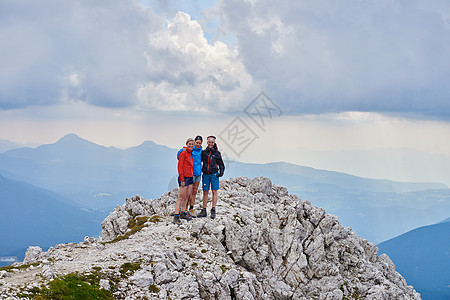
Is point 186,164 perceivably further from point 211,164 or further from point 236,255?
point 236,255

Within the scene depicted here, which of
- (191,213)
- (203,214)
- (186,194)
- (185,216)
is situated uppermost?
(186,194)

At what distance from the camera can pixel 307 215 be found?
37.7 m

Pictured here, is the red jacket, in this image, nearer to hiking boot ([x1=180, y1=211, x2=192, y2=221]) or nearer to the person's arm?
the person's arm

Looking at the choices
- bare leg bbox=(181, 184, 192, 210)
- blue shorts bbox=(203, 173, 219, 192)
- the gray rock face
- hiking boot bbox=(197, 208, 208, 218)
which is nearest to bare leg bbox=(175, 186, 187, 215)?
bare leg bbox=(181, 184, 192, 210)

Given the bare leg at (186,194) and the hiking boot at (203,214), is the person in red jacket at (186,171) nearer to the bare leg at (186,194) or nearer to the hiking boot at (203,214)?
the bare leg at (186,194)

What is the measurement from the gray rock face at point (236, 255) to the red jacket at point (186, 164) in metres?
4.61

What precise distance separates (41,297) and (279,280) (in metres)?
20.8

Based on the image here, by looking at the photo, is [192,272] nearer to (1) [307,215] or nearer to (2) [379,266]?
(1) [307,215]

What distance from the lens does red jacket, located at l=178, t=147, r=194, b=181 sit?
969 inches

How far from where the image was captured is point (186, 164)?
→ 81.8ft

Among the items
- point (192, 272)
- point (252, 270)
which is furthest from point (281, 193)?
point (192, 272)

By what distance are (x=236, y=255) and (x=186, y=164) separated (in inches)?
342

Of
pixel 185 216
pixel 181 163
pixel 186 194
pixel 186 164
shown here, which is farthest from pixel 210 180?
pixel 185 216

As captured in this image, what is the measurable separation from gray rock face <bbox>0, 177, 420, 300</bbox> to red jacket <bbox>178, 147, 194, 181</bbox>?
4608 mm
